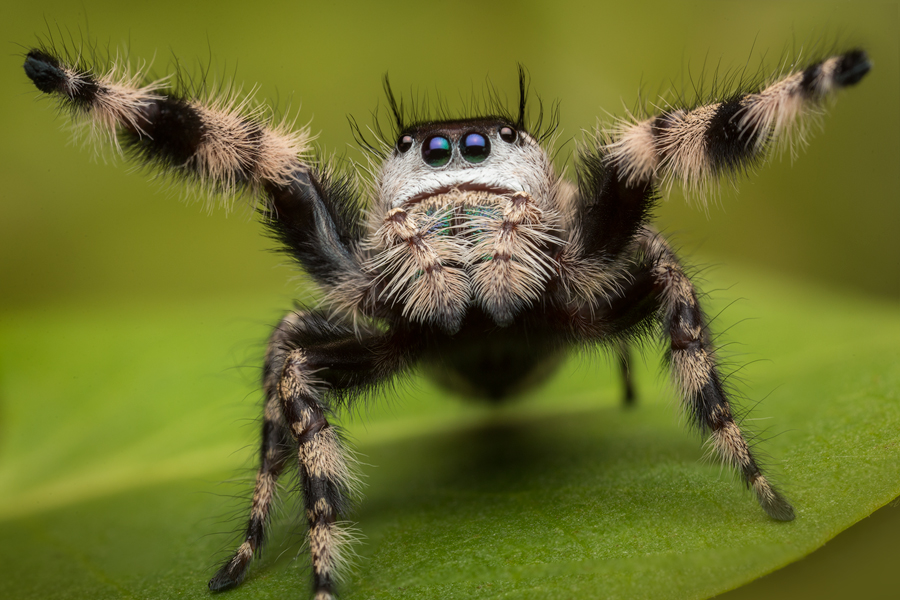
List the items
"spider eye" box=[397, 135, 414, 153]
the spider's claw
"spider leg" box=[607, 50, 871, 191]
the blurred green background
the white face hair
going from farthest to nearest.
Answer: the blurred green background, "spider eye" box=[397, 135, 414, 153], the white face hair, the spider's claw, "spider leg" box=[607, 50, 871, 191]

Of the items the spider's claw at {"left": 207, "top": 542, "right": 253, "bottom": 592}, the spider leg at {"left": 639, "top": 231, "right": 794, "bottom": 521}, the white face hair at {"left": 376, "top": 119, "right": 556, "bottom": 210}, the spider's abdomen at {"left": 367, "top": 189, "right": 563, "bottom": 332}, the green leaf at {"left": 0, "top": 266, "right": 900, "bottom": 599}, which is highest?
the white face hair at {"left": 376, "top": 119, "right": 556, "bottom": 210}

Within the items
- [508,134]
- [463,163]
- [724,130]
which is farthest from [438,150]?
[724,130]

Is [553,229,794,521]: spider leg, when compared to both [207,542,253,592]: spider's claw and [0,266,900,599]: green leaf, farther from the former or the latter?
[207,542,253,592]: spider's claw

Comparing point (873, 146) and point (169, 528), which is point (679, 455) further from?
point (169, 528)

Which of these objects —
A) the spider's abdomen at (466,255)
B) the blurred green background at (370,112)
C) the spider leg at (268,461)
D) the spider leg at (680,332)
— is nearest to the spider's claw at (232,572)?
the spider leg at (268,461)

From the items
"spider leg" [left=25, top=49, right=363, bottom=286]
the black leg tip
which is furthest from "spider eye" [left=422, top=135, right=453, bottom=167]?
the black leg tip

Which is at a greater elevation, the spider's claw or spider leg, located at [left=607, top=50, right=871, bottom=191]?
spider leg, located at [left=607, top=50, right=871, bottom=191]
